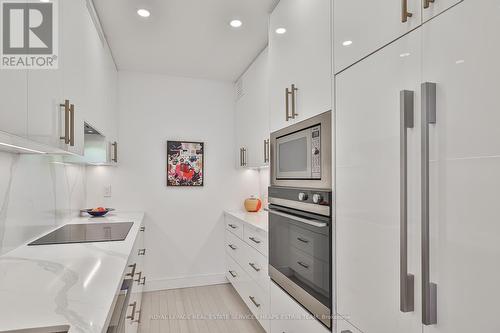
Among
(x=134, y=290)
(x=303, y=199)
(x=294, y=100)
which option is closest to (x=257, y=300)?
(x=134, y=290)

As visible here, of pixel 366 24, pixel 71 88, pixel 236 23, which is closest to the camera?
pixel 366 24

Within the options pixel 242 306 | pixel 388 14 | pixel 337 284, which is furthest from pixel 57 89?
pixel 242 306

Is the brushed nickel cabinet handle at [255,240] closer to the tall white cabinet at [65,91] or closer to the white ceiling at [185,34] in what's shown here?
the tall white cabinet at [65,91]

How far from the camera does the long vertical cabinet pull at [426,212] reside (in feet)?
3.12

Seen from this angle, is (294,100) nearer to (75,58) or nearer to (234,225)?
(75,58)

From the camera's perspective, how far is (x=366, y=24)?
127cm

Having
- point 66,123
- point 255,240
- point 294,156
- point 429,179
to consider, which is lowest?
point 255,240

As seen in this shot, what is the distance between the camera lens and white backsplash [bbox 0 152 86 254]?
159cm

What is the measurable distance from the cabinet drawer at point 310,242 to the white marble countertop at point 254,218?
603 mm

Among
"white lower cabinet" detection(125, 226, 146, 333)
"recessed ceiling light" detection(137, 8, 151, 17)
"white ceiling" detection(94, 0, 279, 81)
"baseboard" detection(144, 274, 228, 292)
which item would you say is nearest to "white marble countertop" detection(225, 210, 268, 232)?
"baseboard" detection(144, 274, 228, 292)

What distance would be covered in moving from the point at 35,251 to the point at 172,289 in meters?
2.33

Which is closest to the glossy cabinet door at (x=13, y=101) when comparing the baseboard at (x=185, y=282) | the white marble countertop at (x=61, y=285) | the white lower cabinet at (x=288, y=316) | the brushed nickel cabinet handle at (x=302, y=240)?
the white marble countertop at (x=61, y=285)

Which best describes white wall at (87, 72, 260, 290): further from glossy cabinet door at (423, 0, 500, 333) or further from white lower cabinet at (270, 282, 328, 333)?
glossy cabinet door at (423, 0, 500, 333)

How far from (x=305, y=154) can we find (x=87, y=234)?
1572 millimetres
